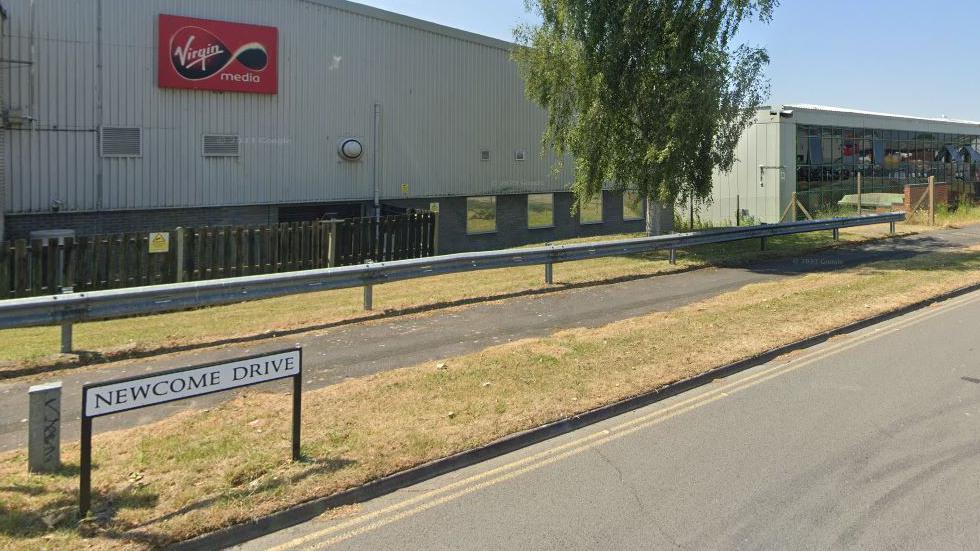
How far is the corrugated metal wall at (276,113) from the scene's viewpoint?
18766 mm

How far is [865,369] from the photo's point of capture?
352 inches

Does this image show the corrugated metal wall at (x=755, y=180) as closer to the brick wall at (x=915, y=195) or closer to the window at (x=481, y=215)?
the brick wall at (x=915, y=195)

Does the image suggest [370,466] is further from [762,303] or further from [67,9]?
[67,9]

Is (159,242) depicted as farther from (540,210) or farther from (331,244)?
(540,210)

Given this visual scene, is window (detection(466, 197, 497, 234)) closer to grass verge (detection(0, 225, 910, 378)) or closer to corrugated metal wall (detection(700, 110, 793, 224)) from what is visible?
grass verge (detection(0, 225, 910, 378))

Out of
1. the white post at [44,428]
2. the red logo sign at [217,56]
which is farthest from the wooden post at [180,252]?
the white post at [44,428]

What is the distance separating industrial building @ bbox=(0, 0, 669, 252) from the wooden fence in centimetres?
382

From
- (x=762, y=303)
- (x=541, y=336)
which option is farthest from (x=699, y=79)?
(x=541, y=336)

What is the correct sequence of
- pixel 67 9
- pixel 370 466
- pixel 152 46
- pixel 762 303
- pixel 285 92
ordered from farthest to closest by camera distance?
pixel 285 92, pixel 152 46, pixel 67 9, pixel 762 303, pixel 370 466

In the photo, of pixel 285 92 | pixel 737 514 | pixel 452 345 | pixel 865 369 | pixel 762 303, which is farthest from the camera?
pixel 285 92

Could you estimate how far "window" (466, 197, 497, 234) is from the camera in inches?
1091

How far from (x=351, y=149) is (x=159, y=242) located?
8.41 m

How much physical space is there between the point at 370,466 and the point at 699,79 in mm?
16350

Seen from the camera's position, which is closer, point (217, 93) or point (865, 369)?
point (865, 369)
